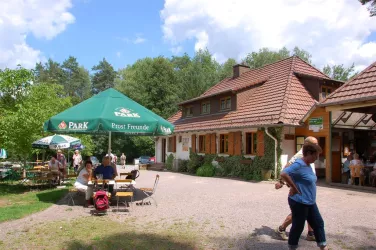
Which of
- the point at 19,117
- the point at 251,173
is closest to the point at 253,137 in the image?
the point at 251,173

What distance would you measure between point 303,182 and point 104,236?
3556 millimetres

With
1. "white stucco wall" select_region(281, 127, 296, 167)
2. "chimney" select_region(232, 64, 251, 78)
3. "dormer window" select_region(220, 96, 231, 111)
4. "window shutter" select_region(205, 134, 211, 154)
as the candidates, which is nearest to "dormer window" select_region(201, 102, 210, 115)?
"dormer window" select_region(220, 96, 231, 111)

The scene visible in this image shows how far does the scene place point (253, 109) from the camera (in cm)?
1853

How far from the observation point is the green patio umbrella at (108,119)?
8.62 metres

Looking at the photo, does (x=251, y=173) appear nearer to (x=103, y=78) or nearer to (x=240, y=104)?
(x=240, y=104)

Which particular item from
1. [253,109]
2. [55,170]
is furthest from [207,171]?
[55,170]

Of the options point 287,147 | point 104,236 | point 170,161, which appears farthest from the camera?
point 170,161

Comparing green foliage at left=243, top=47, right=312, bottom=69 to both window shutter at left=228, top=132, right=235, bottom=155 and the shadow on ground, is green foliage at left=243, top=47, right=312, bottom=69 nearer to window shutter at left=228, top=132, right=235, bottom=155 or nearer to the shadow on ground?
window shutter at left=228, top=132, right=235, bottom=155

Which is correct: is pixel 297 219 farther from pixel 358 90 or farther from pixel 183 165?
pixel 183 165

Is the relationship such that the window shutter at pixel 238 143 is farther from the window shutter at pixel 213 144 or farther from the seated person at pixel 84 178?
the seated person at pixel 84 178

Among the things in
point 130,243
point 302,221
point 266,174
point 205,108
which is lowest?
point 130,243

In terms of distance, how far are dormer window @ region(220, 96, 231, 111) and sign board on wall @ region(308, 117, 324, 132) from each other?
6733 mm

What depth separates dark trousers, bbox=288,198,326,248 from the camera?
458 cm

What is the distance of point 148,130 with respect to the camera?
29.8ft
